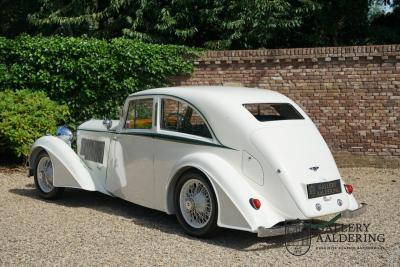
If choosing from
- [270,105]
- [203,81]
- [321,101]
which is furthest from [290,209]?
[203,81]

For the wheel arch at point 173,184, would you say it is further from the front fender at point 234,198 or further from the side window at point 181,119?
the side window at point 181,119

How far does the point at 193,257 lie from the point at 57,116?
6.81 m

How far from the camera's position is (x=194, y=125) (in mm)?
6609

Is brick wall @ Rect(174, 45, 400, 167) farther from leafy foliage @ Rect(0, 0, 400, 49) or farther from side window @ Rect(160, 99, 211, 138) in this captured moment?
side window @ Rect(160, 99, 211, 138)

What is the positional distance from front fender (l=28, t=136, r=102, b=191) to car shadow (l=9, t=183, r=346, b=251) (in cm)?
37

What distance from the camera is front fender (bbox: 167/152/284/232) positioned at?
18.7 feet

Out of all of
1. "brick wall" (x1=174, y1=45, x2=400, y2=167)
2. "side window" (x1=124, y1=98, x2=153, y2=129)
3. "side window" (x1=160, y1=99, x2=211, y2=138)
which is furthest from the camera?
"brick wall" (x1=174, y1=45, x2=400, y2=167)

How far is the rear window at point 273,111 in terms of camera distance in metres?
6.54

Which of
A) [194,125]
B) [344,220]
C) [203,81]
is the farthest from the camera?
[203,81]

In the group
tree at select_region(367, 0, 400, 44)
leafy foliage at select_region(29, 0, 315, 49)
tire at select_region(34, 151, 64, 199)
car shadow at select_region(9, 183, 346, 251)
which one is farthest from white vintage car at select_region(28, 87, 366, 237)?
tree at select_region(367, 0, 400, 44)

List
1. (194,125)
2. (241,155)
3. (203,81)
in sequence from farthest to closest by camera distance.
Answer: (203,81), (194,125), (241,155)

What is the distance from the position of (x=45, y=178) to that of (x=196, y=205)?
122 inches

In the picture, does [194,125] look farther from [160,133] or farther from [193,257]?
[193,257]

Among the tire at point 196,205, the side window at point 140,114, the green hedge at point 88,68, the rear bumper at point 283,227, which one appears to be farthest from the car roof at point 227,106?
the green hedge at point 88,68
